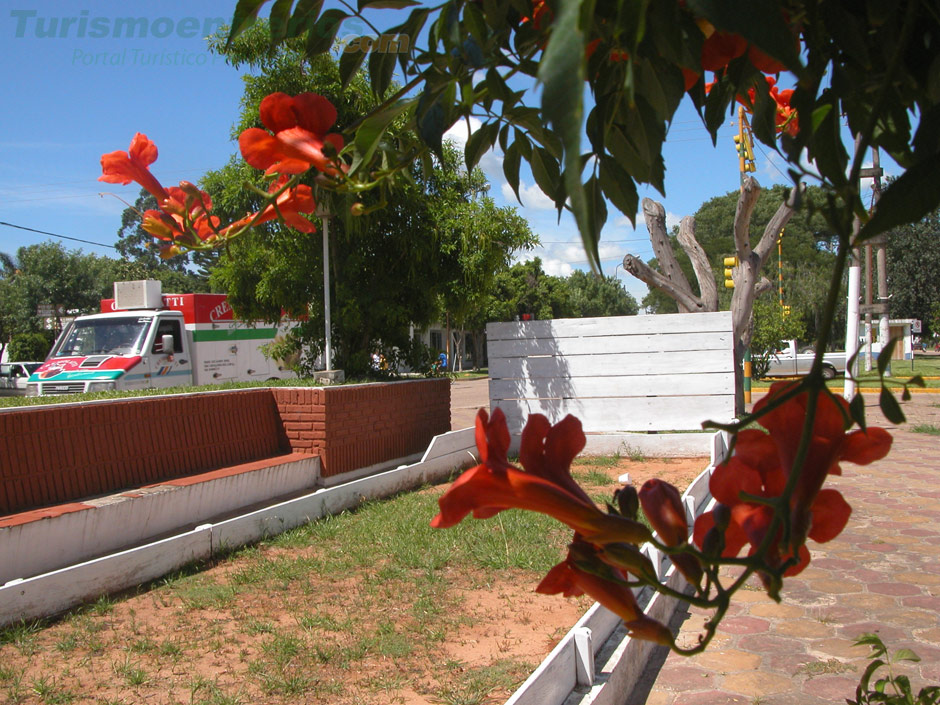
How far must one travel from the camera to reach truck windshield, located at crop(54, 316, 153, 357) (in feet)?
38.7

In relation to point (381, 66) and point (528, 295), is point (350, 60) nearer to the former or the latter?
point (381, 66)

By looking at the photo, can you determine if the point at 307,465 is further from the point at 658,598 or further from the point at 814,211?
the point at 814,211

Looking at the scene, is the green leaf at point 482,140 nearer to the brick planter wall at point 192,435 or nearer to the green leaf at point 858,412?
the green leaf at point 858,412

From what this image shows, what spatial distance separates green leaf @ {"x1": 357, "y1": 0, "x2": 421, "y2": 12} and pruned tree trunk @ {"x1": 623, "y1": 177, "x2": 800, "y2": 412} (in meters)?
9.29

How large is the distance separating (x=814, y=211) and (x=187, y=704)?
3329 mm

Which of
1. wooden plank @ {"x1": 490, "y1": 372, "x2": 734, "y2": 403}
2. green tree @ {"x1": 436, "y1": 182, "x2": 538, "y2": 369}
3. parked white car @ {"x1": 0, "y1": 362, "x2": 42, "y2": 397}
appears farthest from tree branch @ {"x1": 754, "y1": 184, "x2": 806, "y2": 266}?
parked white car @ {"x1": 0, "y1": 362, "x2": 42, "y2": 397}

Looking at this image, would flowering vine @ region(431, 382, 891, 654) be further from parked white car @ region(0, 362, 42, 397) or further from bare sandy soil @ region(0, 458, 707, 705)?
parked white car @ region(0, 362, 42, 397)

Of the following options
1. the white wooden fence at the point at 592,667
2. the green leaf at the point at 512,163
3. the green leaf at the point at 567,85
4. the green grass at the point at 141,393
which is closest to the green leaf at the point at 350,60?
the green leaf at the point at 512,163

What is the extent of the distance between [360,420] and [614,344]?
141 inches

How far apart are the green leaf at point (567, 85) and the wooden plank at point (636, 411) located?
29.4 feet

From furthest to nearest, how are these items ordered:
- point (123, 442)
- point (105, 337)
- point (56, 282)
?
1. point (56, 282)
2. point (105, 337)
3. point (123, 442)

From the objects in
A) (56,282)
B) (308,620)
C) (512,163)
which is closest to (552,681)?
(308,620)

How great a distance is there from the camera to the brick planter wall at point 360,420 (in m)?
7.46

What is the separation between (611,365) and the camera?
972 centimetres
